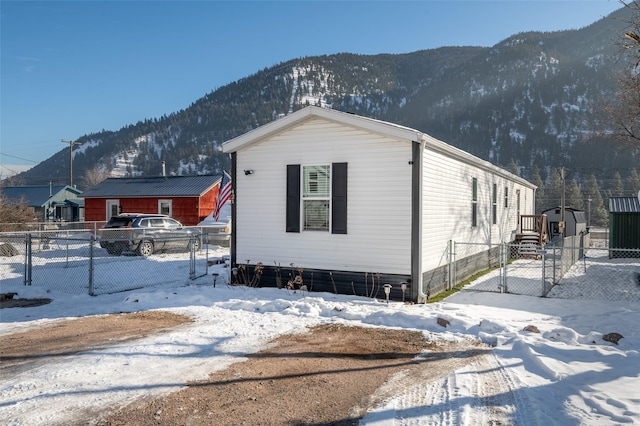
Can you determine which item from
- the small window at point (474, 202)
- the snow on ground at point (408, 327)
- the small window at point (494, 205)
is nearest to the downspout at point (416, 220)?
the snow on ground at point (408, 327)

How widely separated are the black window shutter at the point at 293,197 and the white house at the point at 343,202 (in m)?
0.02

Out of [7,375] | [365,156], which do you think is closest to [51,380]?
[7,375]

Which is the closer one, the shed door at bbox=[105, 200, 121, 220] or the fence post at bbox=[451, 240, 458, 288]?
the fence post at bbox=[451, 240, 458, 288]

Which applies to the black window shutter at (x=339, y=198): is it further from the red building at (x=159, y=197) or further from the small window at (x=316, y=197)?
the red building at (x=159, y=197)

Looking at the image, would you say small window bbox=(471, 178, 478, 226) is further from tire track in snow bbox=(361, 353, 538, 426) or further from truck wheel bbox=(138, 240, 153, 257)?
truck wheel bbox=(138, 240, 153, 257)

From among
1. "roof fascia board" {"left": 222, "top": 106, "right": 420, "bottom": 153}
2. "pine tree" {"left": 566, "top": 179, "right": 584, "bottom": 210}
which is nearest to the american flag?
"roof fascia board" {"left": 222, "top": 106, "right": 420, "bottom": 153}

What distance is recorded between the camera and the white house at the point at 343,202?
869 centimetres

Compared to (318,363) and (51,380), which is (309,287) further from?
(51,380)

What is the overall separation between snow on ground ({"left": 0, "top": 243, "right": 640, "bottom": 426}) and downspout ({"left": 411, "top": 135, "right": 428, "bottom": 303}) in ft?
1.80

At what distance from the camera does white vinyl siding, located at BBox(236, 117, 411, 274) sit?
345 inches

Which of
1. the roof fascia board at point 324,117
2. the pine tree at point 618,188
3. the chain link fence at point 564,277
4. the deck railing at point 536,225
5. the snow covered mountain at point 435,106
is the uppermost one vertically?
the snow covered mountain at point 435,106

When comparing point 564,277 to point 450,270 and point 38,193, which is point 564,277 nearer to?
point 450,270

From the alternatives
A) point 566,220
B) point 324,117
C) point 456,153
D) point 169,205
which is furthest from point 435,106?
point 324,117

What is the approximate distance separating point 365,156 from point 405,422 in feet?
20.2
